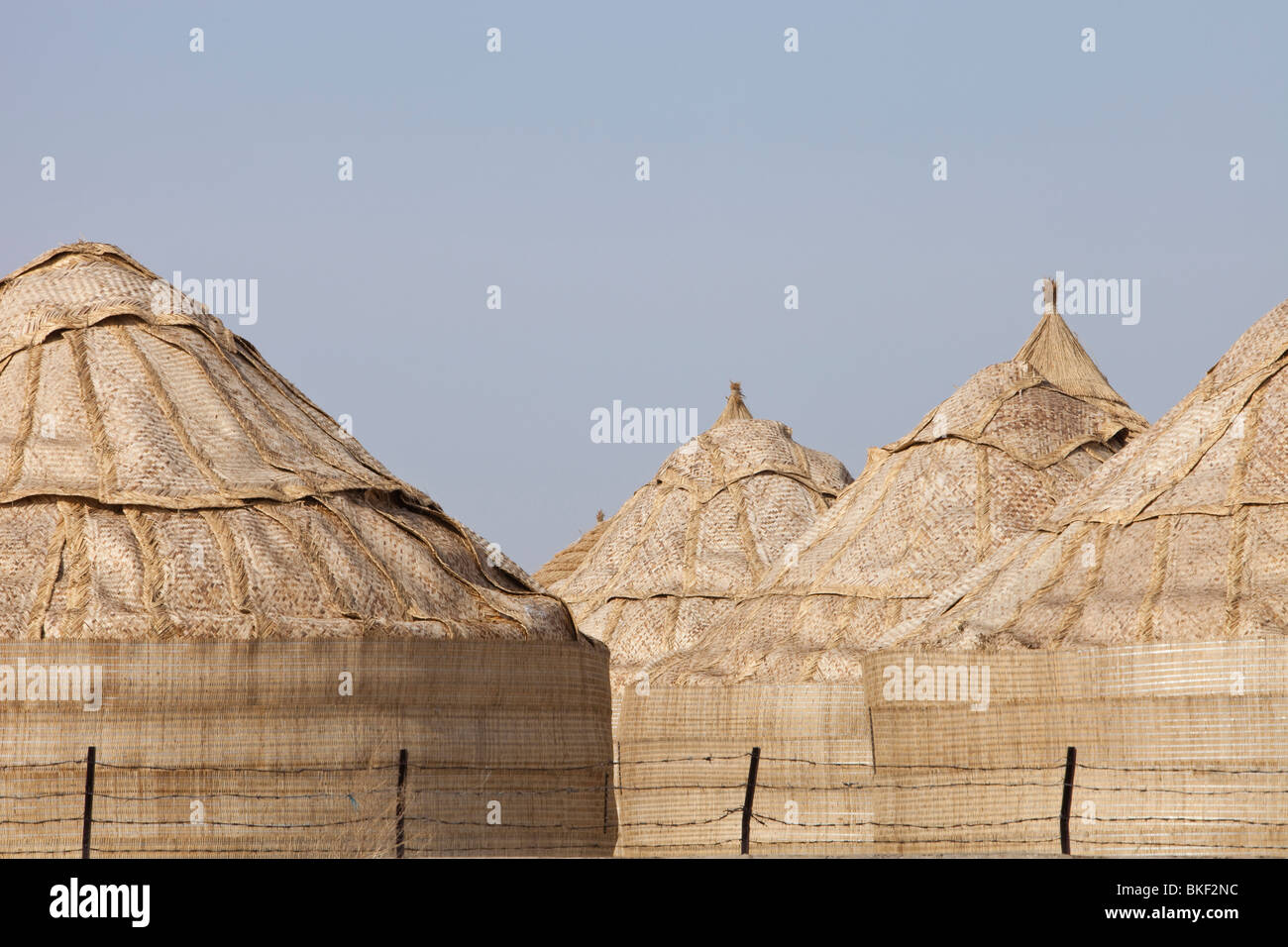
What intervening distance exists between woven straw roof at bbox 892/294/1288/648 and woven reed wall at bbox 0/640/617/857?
4.11m

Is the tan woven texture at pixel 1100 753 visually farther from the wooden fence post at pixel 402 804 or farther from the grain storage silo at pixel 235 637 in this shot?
the wooden fence post at pixel 402 804

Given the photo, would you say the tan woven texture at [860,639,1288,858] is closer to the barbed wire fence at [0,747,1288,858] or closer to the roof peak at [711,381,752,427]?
the barbed wire fence at [0,747,1288,858]

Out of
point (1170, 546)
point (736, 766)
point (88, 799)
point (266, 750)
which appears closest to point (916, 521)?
point (736, 766)

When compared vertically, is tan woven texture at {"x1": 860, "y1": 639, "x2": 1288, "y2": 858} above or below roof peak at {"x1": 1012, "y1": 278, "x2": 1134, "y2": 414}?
below

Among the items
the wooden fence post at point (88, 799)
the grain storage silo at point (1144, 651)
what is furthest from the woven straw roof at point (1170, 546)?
the wooden fence post at point (88, 799)

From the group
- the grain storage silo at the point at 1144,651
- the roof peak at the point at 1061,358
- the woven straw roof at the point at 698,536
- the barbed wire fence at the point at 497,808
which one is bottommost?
the barbed wire fence at the point at 497,808

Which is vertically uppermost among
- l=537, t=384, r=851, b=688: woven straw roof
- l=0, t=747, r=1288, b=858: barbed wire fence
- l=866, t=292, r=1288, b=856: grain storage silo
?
l=537, t=384, r=851, b=688: woven straw roof

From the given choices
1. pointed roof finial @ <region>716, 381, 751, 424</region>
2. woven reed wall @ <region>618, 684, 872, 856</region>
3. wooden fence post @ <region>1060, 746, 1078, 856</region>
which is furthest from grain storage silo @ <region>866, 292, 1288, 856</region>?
pointed roof finial @ <region>716, 381, 751, 424</region>

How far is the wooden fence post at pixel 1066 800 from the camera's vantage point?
548 inches

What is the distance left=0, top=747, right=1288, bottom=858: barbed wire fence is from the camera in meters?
14.0

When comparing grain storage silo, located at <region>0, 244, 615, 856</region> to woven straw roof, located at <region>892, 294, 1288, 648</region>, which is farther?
woven straw roof, located at <region>892, 294, 1288, 648</region>

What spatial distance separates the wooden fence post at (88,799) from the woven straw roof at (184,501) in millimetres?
985
